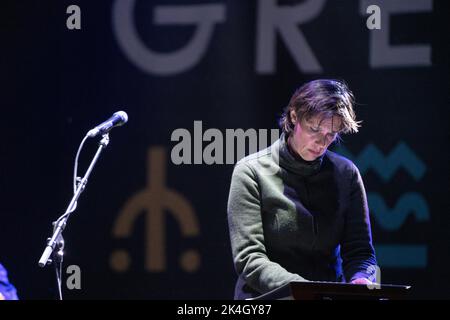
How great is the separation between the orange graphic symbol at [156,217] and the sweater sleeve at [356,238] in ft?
4.16

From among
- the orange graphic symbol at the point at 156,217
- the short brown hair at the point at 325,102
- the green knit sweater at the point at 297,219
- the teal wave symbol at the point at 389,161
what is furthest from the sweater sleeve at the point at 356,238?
the orange graphic symbol at the point at 156,217

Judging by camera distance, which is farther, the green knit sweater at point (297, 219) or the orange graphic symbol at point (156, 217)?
the orange graphic symbol at point (156, 217)

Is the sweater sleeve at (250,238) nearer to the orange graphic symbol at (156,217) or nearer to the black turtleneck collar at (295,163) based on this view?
the black turtleneck collar at (295,163)

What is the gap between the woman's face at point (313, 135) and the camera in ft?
8.59

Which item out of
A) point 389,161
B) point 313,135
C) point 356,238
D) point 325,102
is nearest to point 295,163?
point 313,135

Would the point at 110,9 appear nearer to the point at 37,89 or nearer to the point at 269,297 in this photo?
the point at 37,89

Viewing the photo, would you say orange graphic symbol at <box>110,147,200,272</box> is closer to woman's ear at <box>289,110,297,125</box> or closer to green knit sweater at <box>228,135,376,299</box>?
green knit sweater at <box>228,135,376,299</box>

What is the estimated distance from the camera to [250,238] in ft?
8.52

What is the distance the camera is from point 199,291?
12.7 feet

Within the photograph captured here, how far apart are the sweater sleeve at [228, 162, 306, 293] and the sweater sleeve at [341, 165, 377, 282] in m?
0.37

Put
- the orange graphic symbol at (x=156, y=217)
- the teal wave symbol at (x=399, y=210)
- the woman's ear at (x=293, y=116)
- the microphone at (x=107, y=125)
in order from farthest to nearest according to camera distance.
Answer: the orange graphic symbol at (x=156, y=217) → the teal wave symbol at (x=399, y=210) → the microphone at (x=107, y=125) → the woman's ear at (x=293, y=116)

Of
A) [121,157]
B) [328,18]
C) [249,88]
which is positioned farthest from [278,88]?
[121,157]

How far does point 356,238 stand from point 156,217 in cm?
148

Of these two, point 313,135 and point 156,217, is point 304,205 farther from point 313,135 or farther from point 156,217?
point 156,217
